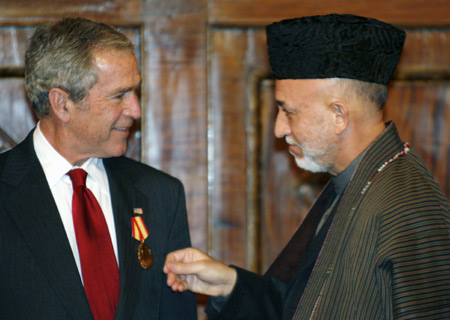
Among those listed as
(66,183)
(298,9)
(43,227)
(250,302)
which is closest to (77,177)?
(66,183)

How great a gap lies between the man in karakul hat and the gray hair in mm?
540

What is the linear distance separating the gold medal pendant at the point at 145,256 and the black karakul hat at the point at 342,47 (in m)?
0.70

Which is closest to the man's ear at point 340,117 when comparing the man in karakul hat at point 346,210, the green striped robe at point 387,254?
the man in karakul hat at point 346,210

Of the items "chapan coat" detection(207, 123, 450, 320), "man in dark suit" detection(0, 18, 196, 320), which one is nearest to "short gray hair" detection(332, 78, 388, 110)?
"chapan coat" detection(207, 123, 450, 320)

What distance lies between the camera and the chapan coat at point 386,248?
5.50 ft

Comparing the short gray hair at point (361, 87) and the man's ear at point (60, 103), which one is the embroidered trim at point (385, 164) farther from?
the man's ear at point (60, 103)

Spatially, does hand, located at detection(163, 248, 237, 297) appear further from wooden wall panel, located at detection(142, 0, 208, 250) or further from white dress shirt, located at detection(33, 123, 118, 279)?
wooden wall panel, located at detection(142, 0, 208, 250)

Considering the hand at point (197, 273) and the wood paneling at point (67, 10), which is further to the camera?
the wood paneling at point (67, 10)

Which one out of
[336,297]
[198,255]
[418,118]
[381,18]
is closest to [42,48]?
[198,255]

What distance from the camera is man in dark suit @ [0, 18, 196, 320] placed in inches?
72.5

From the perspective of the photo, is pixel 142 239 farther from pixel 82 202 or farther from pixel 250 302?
pixel 250 302

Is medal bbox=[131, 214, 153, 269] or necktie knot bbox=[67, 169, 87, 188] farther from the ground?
necktie knot bbox=[67, 169, 87, 188]

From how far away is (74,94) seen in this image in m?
2.01

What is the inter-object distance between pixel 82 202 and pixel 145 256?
26 centimetres
